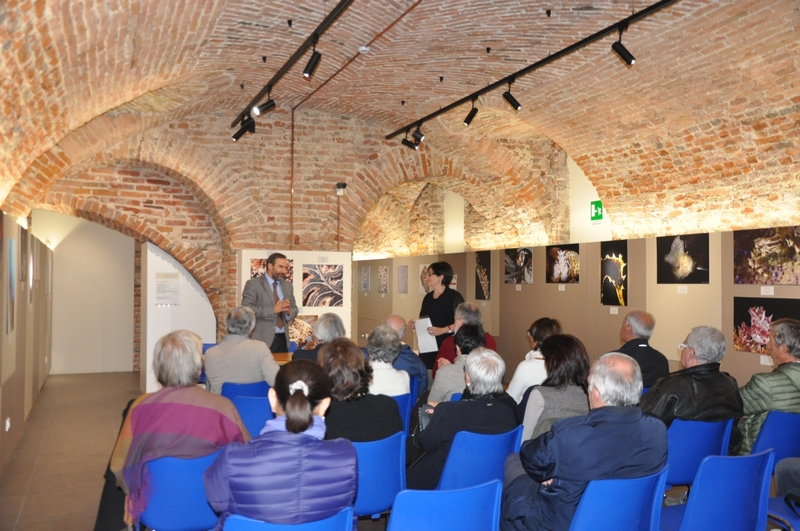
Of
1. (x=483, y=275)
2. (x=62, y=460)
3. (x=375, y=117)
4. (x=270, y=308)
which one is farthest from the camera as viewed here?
(x=483, y=275)

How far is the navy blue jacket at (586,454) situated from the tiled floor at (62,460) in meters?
3.16

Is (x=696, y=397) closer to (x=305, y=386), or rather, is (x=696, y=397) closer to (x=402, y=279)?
(x=305, y=386)

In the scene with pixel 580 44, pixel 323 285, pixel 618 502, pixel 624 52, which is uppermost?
pixel 580 44

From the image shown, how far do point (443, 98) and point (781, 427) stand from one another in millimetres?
5697

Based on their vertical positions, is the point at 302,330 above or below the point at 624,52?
below

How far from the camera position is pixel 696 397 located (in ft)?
12.6

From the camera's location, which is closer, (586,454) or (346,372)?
(586,454)

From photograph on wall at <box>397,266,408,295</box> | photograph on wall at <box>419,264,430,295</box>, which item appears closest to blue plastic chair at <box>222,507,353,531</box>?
photograph on wall at <box>419,264,430,295</box>

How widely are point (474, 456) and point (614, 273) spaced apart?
5.34 m

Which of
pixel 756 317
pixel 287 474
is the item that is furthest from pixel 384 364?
pixel 756 317

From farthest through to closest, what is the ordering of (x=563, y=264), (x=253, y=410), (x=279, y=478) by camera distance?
(x=563, y=264)
(x=253, y=410)
(x=279, y=478)

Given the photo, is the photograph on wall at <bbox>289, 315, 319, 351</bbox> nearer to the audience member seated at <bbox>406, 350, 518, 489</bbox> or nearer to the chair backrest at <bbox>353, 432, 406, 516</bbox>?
the audience member seated at <bbox>406, 350, 518, 489</bbox>

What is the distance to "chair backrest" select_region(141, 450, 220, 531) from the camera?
2.79m

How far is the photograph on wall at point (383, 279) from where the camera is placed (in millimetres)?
12727
